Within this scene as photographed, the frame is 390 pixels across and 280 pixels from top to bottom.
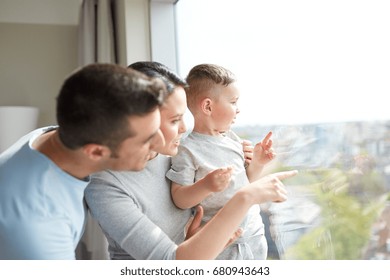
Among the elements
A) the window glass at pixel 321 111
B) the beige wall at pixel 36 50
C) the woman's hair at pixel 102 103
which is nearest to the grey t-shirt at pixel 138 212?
the woman's hair at pixel 102 103

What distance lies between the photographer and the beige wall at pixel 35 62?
13.3 feet

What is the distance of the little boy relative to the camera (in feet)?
4.44

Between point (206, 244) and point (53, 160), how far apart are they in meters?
0.37

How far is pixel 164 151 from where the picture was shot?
1192 millimetres

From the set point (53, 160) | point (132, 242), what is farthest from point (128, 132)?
point (132, 242)

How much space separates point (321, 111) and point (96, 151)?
96 centimetres

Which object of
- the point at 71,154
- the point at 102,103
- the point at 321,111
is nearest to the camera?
the point at 102,103

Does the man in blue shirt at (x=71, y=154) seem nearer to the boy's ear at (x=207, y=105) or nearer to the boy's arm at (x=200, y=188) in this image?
the boy's arm at (x=200, y=188)

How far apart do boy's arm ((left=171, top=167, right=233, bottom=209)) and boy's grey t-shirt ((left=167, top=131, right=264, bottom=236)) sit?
3 cm

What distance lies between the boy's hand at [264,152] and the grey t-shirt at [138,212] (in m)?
0.25

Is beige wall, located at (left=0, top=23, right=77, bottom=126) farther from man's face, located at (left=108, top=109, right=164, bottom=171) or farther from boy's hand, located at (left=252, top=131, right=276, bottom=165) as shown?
man's face, located at (left=108, top=109, right=164, bottom=171)

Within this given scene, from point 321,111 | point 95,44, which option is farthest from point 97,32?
point 321,111

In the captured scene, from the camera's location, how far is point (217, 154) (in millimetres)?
1390

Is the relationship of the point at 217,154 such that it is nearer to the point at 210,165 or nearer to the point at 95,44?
the point at 210,165
